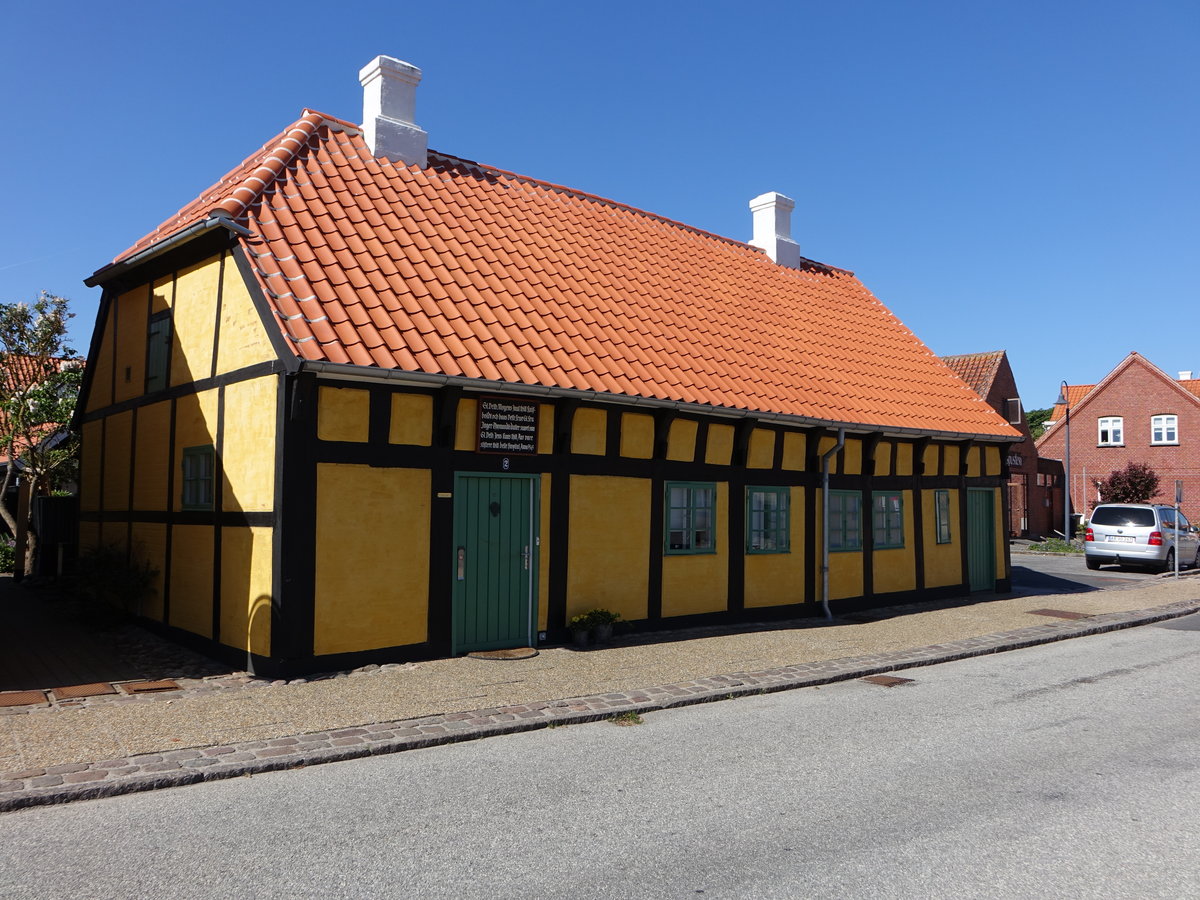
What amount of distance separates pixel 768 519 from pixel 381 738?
782cm

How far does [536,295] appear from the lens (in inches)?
460

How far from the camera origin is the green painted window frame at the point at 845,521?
46.2 ft

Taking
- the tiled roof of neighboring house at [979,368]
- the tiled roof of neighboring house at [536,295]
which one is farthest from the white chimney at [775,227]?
the tiled roof of neighboring house at [979,368]

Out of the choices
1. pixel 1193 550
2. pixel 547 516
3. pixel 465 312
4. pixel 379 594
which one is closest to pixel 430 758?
pixel 379 594

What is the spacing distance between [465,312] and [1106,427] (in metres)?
41.8

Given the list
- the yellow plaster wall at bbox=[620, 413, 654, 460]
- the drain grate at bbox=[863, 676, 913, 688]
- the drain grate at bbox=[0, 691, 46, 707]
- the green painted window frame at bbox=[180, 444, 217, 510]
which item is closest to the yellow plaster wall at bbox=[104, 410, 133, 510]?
the green painted window frame at bbox=[180, 444, 217, 510]

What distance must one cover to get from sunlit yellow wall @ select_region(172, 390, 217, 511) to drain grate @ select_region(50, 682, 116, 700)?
281cm

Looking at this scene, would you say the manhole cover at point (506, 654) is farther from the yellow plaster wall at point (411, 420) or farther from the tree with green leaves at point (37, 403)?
the tree with green leaves at point (37, 403)

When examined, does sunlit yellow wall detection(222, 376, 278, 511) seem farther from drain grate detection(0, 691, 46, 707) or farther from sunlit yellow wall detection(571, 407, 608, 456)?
sunlit yellow wall detection(571, 407, 608, 456)

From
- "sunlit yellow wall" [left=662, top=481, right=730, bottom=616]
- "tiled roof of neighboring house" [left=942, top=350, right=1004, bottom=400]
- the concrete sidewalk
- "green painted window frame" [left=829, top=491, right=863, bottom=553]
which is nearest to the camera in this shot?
the concrete sidewalk

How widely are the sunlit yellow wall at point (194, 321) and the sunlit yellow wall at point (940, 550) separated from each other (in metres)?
11.7

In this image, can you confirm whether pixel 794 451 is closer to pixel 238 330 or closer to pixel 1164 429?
pixel 238 330

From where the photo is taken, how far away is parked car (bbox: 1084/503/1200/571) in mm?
22422

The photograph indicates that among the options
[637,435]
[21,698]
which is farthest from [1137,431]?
[21,698]
